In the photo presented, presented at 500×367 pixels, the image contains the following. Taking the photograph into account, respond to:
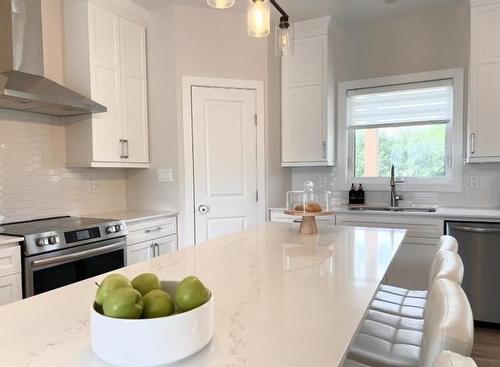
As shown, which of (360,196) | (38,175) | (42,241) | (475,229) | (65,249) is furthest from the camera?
(360,196)

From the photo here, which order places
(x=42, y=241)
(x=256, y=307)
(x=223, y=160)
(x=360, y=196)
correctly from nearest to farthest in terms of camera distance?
(x=256, y=307) → (x=42, y=241) → (x=223, y=160) → (x=360, y=196)

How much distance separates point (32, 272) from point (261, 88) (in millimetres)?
2561

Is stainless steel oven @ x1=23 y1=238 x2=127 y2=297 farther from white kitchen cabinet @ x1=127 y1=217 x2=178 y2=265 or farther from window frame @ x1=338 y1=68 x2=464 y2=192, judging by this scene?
window frame @ x1=338 y1=68 x2=464 y2=192

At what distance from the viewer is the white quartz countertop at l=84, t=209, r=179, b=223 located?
305 cm

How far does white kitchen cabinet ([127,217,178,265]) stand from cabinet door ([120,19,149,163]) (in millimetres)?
654

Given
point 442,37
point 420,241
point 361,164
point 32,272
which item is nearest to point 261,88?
point 361,164

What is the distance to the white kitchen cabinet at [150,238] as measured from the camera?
9.78ft

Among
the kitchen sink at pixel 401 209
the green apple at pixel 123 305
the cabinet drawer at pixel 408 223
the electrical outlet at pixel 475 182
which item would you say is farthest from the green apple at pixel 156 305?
the electrical outlet at pixel 475 182

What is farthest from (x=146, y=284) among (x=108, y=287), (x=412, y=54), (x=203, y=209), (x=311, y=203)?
(x=412, y=54)

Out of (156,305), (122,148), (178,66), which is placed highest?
(178,66)

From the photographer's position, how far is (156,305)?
0.73 m

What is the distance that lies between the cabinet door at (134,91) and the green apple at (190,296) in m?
2.79

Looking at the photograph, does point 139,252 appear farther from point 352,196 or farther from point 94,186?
point 352,196

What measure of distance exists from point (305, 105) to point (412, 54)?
3.76 feet
